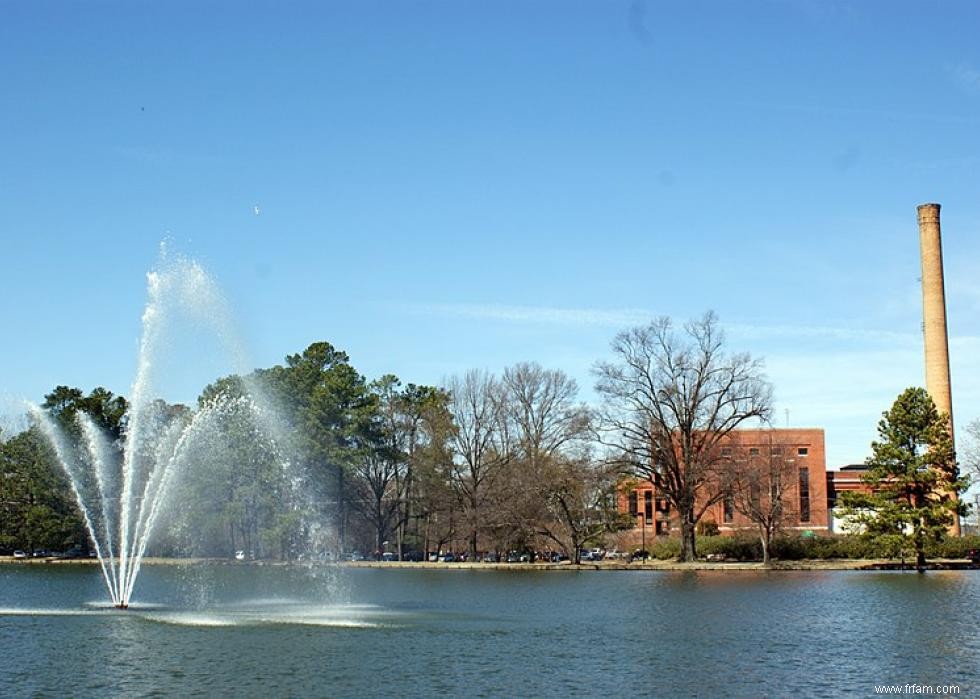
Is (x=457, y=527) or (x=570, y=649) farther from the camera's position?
(x=457, y=527)

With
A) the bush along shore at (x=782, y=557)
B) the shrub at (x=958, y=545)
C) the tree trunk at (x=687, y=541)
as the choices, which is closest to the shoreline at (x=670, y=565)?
the bush along shore at (x=782, y=557)

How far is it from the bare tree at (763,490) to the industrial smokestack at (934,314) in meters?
14.6

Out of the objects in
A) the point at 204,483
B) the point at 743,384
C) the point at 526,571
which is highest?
the point at 743,384

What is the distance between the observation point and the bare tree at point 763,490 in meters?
80.8

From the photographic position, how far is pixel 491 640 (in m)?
34.5

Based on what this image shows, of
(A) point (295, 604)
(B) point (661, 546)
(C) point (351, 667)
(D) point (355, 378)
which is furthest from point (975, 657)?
(D) point (355, 378)

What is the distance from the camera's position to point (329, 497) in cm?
10219

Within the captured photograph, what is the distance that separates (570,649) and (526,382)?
65.3 meters

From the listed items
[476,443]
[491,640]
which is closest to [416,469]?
[476,443]

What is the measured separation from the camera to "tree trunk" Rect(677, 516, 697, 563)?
82.3 meters

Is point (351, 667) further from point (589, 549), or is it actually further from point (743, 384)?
point (589, 549)

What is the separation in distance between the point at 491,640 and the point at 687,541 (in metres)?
51.1

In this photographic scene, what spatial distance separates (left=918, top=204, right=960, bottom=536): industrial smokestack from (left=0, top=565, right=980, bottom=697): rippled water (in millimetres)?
34194

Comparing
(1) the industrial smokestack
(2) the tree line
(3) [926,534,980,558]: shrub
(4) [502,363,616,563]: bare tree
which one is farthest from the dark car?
(1) the industrial smokestack
